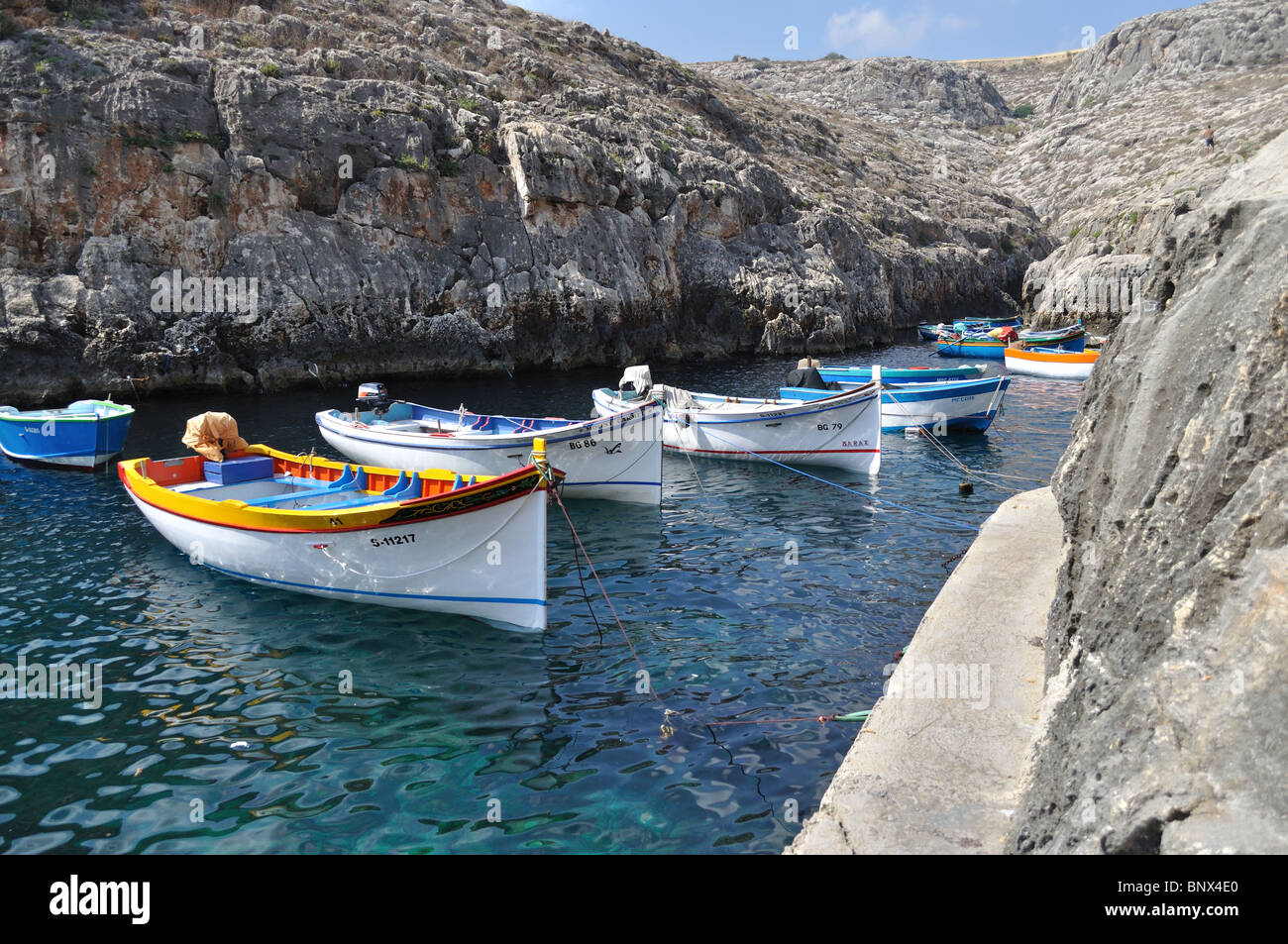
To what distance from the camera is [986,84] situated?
125 m

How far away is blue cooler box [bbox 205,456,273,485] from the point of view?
14219 mm

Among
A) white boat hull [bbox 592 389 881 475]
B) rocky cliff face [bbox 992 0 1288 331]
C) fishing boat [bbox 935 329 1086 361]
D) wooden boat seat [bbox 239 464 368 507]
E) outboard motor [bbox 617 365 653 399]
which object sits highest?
rocky cliff face [bbox 992 0 1288 331]

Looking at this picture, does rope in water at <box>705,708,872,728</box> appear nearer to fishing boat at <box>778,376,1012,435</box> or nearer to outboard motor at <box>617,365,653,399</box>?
outboard motor at <box>617,365,653,399</box>

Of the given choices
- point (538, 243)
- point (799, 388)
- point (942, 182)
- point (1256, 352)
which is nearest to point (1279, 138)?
point (1256, 352)

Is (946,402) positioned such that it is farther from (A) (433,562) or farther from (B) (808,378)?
(A) (433,562)

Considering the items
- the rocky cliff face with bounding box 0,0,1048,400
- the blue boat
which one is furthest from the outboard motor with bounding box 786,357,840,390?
the rocky cliff face with bounding box 0,0,1048,400

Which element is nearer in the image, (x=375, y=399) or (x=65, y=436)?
(x=65, y=436)

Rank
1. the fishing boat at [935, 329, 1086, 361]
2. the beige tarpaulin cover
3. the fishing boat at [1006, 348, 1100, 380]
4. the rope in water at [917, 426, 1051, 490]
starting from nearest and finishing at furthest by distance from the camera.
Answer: the beige tarpaulin cover < the rope in water at [917, 426, 1051, 490] < the fishing boat at [1006, 348, 1100, 380] < the fishing boat at [935, 329, 1086, 361]

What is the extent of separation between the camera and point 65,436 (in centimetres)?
1914

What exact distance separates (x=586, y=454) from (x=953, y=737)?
38.2 feet

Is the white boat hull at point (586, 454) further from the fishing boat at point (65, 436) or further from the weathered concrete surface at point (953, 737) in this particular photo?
the weathered concrete surface at point (953, 737)

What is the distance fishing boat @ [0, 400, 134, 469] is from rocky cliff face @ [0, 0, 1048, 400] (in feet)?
30.5

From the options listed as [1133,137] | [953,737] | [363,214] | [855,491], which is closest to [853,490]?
[855,491]

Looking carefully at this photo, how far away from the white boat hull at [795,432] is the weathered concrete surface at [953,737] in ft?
33.0
